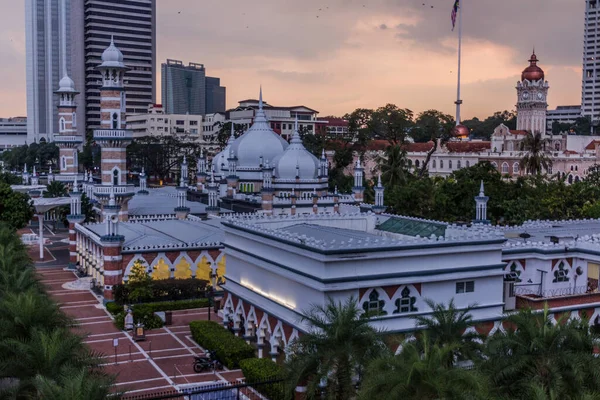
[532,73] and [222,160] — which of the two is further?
[532,73]

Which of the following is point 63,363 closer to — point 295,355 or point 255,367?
point 295,355

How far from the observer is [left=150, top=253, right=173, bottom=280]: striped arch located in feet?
135

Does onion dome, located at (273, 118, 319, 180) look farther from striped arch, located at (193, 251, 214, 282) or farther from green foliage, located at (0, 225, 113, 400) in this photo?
green foliage, located at (0, 225, 113, 400)

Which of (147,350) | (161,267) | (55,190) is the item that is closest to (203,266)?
(161,267)

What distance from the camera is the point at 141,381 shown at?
86.0 ft

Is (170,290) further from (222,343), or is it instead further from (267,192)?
(267,192)

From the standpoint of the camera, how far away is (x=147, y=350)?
3025cm

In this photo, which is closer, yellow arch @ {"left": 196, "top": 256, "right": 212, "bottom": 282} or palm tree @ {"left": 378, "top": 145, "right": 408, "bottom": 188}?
yellow arch @ {"left": 196, "top": 256, "right": 212, "bottom": 282}

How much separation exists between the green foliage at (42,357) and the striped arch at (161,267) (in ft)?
61.1

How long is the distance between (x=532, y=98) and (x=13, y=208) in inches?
3389

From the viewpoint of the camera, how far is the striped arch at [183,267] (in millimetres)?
41562

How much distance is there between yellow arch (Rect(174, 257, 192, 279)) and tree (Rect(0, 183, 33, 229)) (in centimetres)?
1932

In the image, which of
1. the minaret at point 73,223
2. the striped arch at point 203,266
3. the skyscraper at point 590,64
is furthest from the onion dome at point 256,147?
the skyscraper at point 590,64

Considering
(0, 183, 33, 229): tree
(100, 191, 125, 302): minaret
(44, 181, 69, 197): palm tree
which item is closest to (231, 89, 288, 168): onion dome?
(44, 181, 69, 197): palm tree
